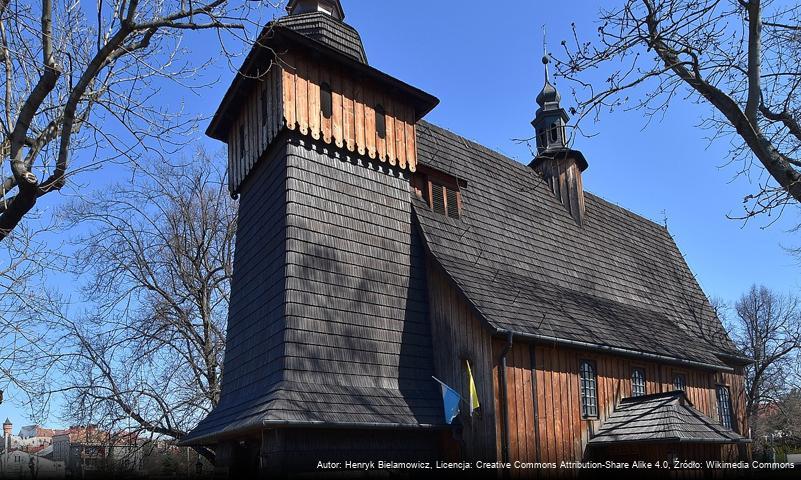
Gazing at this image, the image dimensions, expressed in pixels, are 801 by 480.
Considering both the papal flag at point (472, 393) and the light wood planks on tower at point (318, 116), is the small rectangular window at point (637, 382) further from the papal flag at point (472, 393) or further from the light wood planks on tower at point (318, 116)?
the light wood planks on tower at point (318, 116)

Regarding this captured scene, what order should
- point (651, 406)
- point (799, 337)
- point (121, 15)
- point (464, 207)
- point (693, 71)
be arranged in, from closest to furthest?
1. point (121, 15)
2. point (693, 71)
3. point (651, 406)
4. point (464, 207)
5. point (799, 337)

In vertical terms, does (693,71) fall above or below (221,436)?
above

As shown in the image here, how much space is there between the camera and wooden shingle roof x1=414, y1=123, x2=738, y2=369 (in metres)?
15.7

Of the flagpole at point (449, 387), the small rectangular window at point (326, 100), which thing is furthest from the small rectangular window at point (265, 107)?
the flagpole at point (449, 387)

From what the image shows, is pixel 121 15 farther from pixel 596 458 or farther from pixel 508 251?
pixel 596 458

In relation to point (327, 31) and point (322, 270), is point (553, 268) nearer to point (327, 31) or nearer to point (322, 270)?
point (322, 270)

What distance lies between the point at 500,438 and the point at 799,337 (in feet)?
76.0

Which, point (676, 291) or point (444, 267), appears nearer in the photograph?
point (444, 267)

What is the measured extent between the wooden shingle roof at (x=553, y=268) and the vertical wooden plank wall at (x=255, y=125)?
387 centimetres

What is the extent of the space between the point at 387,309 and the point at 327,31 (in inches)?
267

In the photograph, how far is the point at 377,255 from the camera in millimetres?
15062

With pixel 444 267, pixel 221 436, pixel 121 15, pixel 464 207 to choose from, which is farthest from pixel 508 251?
pixel 121 15

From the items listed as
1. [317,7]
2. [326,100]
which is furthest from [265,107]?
[317,7]

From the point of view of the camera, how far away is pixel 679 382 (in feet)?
65.0
